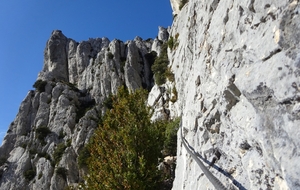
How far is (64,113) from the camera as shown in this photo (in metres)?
48.0

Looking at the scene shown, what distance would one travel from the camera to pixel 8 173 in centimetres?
4278

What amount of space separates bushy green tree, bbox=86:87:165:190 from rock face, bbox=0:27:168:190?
2276cm

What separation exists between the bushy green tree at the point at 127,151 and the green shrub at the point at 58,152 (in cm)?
2523

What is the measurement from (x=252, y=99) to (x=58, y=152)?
4121cm

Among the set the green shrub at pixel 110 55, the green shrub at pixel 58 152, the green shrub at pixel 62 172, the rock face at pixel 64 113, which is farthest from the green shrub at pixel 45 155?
the green shrub at pixel 110 55

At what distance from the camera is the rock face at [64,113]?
39.8 m

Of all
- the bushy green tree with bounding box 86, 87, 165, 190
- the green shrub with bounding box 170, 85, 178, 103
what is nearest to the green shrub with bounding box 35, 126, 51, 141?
the green shrub with bounding box 170, 85, 178, 103

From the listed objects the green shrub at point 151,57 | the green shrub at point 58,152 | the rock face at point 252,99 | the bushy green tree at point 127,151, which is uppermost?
the green shrub at point 151,57

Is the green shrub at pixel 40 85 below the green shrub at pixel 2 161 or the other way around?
the other way around

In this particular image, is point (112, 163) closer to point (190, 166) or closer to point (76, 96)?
point (190, 166)

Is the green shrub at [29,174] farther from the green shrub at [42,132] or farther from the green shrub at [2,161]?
the green shrub at [2,161]

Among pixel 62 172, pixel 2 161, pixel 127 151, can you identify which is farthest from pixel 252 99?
pixel 2 161

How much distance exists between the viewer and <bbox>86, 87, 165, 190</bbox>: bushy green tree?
13.8m

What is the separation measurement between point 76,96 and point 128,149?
3952 centimetres
